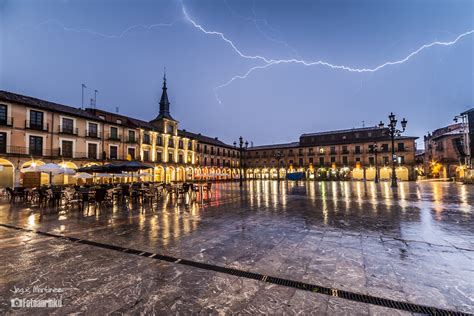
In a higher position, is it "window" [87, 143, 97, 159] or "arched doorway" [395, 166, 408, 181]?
"window" [87, 143, 97, 159]

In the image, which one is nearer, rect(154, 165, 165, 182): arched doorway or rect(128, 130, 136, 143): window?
rect(128, 130, 136, 143): window

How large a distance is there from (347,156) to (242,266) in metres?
45.9

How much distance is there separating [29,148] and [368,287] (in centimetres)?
2757

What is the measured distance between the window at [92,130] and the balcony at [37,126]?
4016 mm

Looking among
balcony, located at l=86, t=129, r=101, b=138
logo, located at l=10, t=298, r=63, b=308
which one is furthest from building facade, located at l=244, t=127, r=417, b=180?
logo, located at l=10, t=298, r=63, b=308

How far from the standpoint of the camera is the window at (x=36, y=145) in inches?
789

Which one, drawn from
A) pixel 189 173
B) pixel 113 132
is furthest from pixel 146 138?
pixel 189 173

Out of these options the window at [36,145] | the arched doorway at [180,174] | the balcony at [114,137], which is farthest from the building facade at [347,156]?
the window at [36,145]

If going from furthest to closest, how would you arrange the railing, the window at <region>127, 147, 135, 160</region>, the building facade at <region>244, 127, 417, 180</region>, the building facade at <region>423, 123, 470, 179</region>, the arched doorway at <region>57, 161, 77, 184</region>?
1. the building facade at <region>244, 127, 417, 180</region>
2. the building facade at <region>423, 123, 470, 179</region>
3. the window at <region>127, 147, 135, 160</region>
4. the railing
5. the arched doorway at <region>57, 161, 77, 184</region>

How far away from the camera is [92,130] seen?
25.2 m

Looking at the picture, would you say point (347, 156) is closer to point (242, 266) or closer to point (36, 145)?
point (242, 266)

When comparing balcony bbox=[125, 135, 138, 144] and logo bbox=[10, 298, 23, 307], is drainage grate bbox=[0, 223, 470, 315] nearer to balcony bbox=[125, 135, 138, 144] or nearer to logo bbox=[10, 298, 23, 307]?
logo bbox=[10, 298, 23, 307]

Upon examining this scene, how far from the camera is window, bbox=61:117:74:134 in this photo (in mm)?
22520

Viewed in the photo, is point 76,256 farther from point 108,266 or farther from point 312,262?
point 312,262
